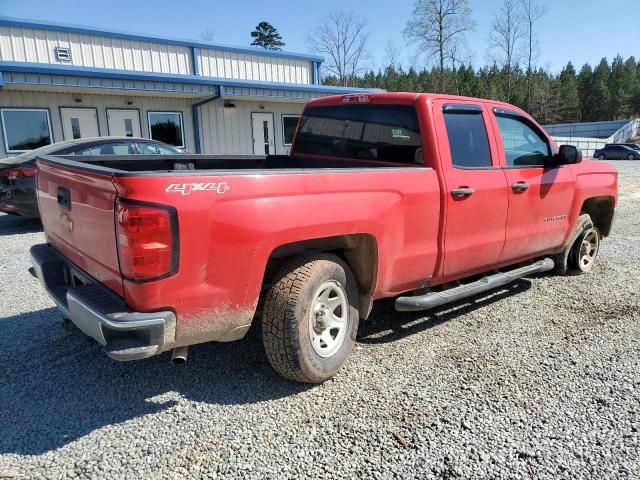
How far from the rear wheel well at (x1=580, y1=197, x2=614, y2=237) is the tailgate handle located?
565 centimetres

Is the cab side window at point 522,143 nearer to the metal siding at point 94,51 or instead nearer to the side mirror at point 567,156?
the side mirror at point 567,156

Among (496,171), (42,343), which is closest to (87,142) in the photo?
(42,343)

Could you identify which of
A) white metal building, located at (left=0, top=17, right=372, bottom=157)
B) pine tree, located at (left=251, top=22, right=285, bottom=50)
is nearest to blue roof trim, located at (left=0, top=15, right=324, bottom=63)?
white metal building, located at (left=0, top=17, right=372, bottom=157)

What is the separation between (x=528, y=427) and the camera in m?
2.89

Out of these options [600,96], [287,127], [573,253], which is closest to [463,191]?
[573,253]

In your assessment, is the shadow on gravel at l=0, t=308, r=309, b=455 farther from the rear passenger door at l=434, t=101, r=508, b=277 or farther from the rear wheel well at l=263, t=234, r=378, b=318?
the rear passenger door at l=434, t=101, r=508, b=277

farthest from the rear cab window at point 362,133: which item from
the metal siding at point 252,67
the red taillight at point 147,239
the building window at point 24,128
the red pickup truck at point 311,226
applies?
the metal siding at point 252,67

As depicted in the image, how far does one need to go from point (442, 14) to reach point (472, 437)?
A: 169 ft

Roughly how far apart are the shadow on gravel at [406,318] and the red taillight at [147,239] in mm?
2079

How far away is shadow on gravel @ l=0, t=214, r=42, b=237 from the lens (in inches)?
368

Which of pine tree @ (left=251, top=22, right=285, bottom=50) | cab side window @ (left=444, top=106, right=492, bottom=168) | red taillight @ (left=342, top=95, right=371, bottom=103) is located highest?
pine tree @ (left=251, top=22, right=285, bottom=50)

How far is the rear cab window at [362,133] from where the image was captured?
4.06 metres

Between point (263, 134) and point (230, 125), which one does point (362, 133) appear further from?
point (263, 134)

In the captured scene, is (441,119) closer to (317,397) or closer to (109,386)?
(317,397)
